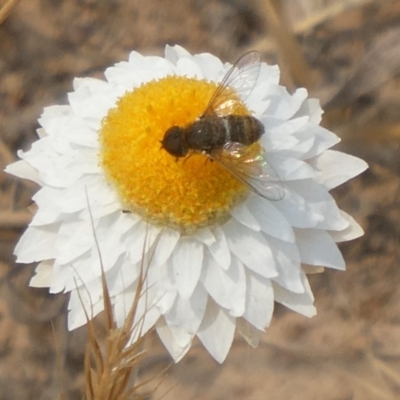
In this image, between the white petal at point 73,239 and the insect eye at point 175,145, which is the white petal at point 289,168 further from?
the white petal at point 73,239

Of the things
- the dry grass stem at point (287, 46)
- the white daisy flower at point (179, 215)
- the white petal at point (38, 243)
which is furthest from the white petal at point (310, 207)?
the dry grass stem at point (287, 46)

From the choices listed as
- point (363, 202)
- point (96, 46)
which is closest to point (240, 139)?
point (363, 202)

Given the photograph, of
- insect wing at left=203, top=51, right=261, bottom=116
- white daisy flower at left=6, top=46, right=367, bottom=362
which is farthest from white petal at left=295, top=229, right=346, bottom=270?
insect wing at left=203, top=51, right=261, bottom=116

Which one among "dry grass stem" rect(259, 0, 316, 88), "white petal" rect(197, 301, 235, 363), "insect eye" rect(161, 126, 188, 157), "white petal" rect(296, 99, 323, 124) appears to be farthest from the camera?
"dry grass stem" rect(259, 0, 316, 88)

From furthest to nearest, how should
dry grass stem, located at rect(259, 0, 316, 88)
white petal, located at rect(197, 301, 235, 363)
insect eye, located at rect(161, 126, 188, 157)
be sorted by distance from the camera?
1. dry grass stem, located at rect(259, 0, 316, 88)
2. white petal, located at rect(197, 301, 235, 363)
3. insect eye, located at rect(161, 126, 188, 157)

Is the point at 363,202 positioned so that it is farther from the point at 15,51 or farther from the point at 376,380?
the point at 15,51

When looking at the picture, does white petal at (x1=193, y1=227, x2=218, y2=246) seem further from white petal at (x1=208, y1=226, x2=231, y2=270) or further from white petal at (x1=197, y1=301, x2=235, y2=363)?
white petal at (x1=197, y1=301, x2=235, y2=363)

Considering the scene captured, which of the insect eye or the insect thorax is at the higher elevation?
the insect eye

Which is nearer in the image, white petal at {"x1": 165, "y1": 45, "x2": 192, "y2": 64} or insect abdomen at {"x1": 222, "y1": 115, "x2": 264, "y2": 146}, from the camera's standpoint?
insect abdomen at {"x1": 222, "y1": 115, "x2": 264, "y2": 146}
